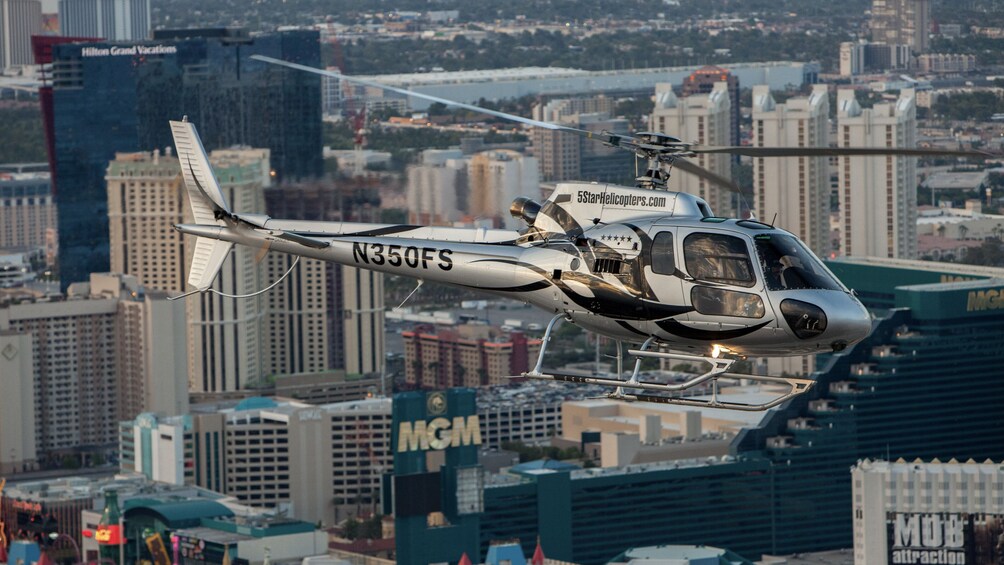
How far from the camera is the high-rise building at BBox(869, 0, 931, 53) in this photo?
103 m

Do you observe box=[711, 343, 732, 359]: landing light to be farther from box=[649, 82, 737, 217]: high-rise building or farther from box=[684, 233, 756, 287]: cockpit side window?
box=[649, 82, 737, 217]: high-rise building

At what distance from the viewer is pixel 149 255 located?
85125mm

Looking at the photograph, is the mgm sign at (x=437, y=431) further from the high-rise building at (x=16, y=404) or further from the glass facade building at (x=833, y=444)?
the high-rise building at (x=16, y=404)

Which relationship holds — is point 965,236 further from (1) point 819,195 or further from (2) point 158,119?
(2) point 158,119

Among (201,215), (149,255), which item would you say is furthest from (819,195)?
(201,215)

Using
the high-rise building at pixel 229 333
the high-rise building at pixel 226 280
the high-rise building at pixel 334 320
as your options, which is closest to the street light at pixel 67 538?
the high-rise building at pixel 226 280

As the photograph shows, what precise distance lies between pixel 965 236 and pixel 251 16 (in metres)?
43.9

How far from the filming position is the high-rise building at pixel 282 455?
222ft

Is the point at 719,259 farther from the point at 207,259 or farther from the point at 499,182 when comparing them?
the point at 499,182

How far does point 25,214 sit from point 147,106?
74.4ft

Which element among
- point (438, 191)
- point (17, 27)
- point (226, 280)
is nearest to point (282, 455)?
point (438, 191)

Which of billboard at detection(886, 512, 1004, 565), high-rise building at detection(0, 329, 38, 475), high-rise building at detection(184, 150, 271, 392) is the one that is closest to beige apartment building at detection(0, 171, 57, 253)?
high-rise building at detection(184, 150, 271, 392)

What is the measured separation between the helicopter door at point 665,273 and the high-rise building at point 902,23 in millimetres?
80793

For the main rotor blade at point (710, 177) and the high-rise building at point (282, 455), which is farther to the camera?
the high-rise building at point (282, 455)
